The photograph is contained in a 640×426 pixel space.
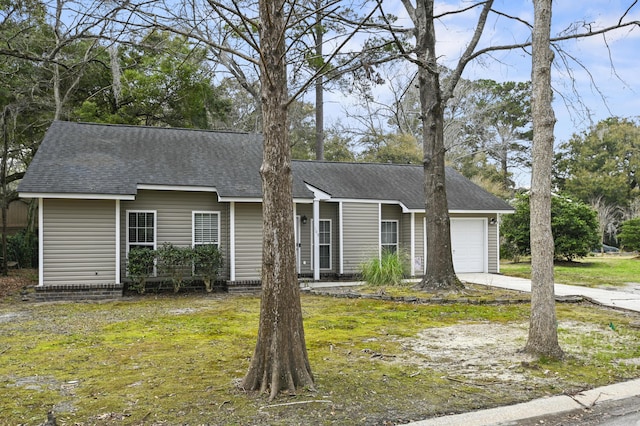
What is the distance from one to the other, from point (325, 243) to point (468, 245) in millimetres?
5114

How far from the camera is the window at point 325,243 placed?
50.6 feet

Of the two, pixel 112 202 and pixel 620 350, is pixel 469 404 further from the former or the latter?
pixel 112 202

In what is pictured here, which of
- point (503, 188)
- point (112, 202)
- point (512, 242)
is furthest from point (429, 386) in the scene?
point (503, 188)

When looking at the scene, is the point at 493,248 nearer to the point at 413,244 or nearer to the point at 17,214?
the point at 413,244

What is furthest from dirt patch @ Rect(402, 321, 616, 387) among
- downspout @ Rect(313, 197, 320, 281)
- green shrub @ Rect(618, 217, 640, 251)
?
green shrub @ Rect(618, 217, 640, 251)

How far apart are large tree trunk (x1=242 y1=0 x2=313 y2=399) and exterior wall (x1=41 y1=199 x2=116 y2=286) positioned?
861 centimetres

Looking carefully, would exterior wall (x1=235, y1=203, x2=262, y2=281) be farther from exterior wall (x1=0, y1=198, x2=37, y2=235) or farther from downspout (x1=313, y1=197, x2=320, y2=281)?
exterior wall (x1=0, y1=198, x2=37, y2=235)

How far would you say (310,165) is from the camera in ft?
56.4

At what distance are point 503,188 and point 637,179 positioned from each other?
10.5m

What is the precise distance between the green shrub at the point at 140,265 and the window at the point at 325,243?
5422mm

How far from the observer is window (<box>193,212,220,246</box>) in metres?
13.0

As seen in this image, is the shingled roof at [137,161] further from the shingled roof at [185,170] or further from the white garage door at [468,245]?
the white garage door at [468,245]

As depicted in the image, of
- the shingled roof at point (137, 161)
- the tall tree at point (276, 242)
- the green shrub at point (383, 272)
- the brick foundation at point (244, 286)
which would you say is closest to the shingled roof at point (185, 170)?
the shingled roof at point (137, 161)

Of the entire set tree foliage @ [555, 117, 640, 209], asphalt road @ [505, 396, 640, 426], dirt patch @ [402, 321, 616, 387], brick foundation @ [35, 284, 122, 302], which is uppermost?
tree foliage @ [555, 117, 640, 209]
